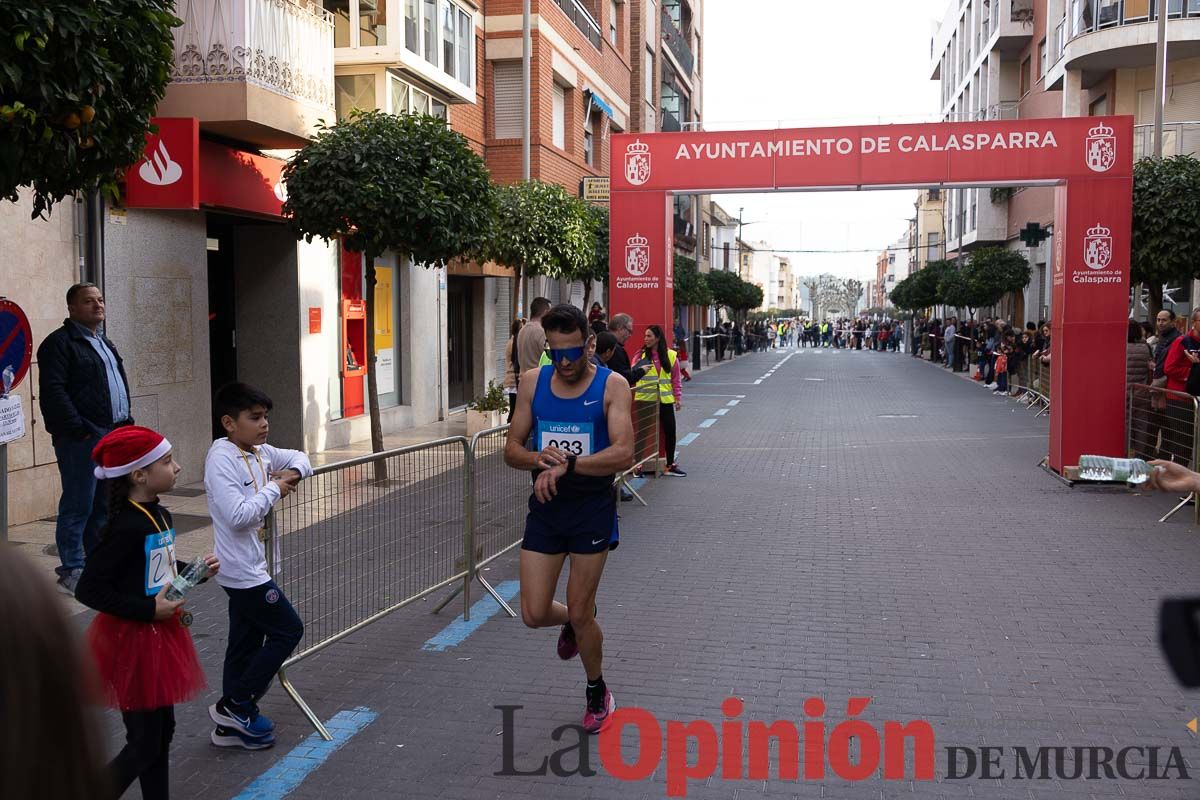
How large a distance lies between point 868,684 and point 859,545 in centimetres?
357

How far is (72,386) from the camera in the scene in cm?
738

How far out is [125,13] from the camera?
597cm

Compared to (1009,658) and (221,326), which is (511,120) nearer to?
(221,326)

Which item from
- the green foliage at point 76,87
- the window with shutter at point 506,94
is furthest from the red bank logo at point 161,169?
the window with shutter at point 506,94

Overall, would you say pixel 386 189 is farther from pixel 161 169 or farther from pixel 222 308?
pixel 222 308

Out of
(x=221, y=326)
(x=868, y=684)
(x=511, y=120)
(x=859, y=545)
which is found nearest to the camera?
(x=868, y=684)

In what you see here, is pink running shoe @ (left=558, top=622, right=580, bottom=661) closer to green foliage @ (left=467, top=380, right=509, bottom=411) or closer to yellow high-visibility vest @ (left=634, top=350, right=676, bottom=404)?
yellow high-visibility vest @ (left=634, top=350, right=676, bottom=404)

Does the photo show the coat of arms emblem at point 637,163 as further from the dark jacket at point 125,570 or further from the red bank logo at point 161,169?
the dark jacket at point 125,570

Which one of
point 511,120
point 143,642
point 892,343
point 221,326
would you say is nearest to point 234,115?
point 221,326

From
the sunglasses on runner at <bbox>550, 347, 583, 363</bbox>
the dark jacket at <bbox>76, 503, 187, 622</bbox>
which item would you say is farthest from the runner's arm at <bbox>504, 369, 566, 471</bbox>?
the dark jacket at <bbox>76, 503, 187, 622</bbox>

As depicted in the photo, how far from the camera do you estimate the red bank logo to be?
35.7 feet

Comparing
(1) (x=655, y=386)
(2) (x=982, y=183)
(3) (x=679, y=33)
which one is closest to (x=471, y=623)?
(1) (x=655, y=386)

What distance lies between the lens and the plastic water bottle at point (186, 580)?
3758 millimetres

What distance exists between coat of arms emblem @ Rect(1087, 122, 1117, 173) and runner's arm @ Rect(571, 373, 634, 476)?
9.08 metres
